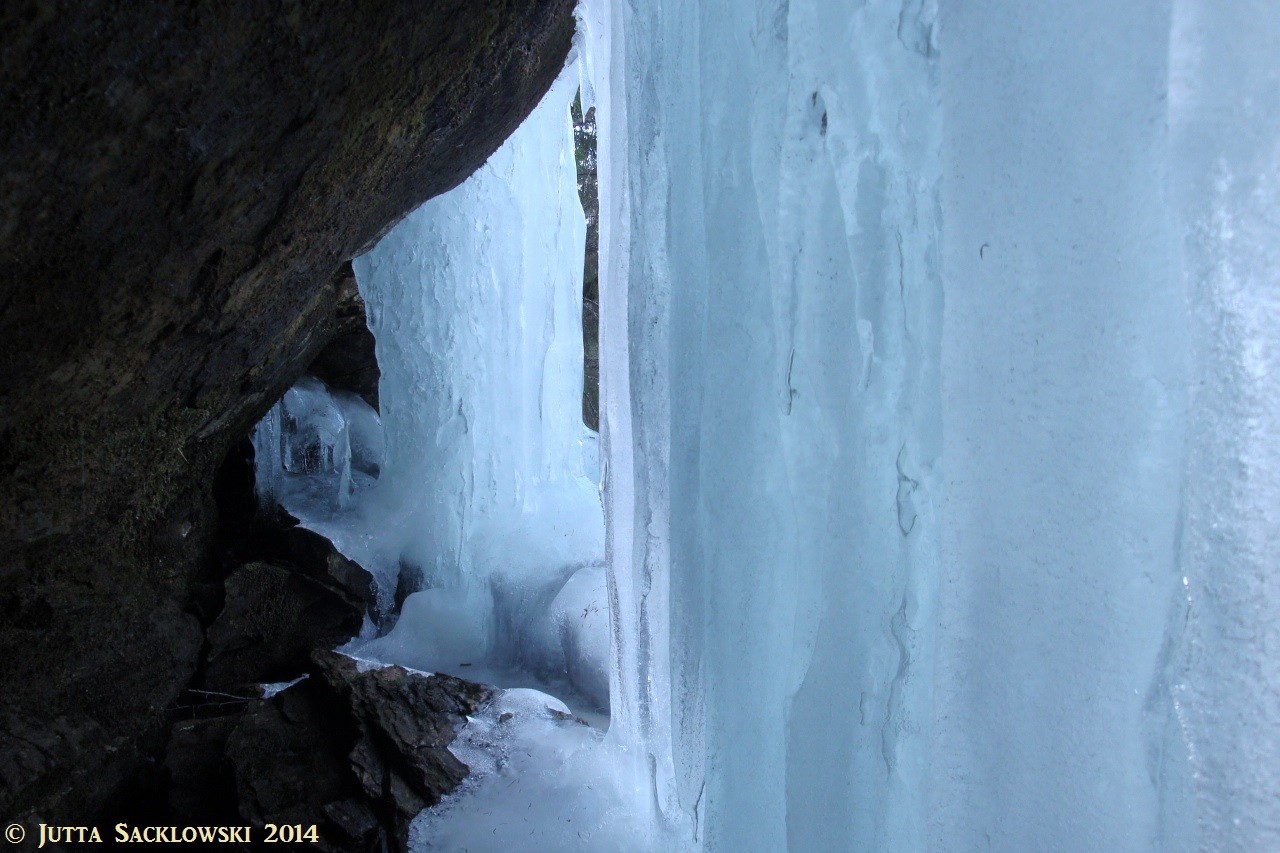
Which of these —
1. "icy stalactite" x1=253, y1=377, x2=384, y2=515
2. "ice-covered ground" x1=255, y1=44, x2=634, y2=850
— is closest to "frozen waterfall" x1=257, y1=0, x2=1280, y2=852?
"ice-covered ground" x1=255, y1=44, x2=634, y2=850

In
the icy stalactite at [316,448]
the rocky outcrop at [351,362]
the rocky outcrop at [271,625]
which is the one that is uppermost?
the rocky outcrop at [351,362]

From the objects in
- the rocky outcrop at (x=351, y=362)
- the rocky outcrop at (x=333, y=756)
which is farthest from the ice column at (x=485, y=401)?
the rocky outcrop at (x=351, y=362)

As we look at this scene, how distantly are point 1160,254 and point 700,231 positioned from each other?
46.7 inches

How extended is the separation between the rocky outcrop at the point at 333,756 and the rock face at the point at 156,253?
31cm

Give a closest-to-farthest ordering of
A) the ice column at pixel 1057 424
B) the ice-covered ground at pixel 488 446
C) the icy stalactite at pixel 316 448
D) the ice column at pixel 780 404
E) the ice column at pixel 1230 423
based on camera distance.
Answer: the ice column at pixel 1230 423, the ice column at pixel 1057 424, the ice column at pixel 780 404, the ice-covered ground at pixel 488 446, the icy stalactite at pixel 316 448

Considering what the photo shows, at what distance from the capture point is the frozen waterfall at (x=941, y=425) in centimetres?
131

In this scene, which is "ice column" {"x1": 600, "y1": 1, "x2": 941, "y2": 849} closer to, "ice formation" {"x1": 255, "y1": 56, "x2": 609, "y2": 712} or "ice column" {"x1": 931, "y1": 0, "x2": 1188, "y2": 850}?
"ice column" {"x1": 931, "y1": 0, "x2": 1188, "y2": 850}

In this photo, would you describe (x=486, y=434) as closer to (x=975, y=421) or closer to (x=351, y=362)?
(x=351, y=362)

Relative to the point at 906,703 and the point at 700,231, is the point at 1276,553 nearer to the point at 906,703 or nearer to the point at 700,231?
the point at 906,703

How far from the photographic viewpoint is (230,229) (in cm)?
240

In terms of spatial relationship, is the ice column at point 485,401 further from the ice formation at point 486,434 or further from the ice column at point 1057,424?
the ice column at point 1057,424

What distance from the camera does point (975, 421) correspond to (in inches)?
63.5

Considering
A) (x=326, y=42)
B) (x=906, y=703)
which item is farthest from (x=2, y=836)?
(x=906, y=703)

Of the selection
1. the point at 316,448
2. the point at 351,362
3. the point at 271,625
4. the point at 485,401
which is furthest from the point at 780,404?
the point at 351,362
